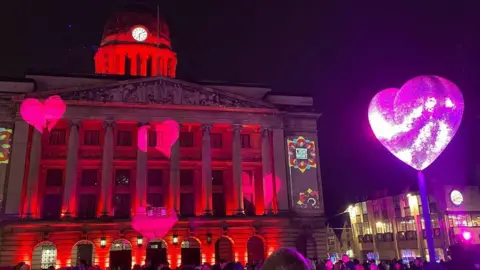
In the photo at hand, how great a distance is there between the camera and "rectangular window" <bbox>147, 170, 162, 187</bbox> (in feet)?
142

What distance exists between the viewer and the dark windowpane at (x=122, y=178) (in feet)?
140

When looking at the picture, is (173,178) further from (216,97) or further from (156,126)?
(216,97)

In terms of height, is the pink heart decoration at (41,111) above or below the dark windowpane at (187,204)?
above

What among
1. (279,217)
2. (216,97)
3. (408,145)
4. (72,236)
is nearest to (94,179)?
(72,236)

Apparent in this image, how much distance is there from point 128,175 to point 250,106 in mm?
13530

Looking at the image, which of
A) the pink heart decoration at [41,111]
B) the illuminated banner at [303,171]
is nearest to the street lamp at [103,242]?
the pink heart decoration at [41,111]

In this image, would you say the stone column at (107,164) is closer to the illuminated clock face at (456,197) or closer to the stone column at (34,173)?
the stone column at (34,173)

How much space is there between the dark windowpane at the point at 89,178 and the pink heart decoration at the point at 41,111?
5.61 metres

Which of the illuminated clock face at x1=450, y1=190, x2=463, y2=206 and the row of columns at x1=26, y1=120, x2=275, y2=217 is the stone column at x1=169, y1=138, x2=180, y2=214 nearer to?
the row of columns at x1=26, y1=120, x2=275, y2=217

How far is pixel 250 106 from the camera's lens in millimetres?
44125

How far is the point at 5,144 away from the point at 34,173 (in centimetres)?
372

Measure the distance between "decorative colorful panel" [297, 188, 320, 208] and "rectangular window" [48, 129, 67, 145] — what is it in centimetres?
2319

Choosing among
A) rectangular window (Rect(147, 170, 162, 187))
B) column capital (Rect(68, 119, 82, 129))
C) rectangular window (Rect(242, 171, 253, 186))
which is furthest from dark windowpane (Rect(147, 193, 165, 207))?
column capital (Rect(68, 119, 82, 129))

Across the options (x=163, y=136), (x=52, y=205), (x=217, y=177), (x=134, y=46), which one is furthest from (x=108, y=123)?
(x=134, y=46)
